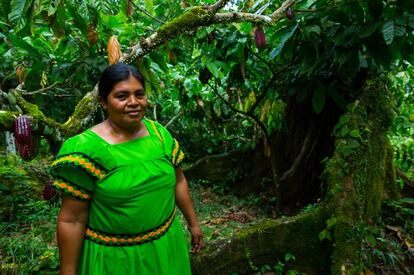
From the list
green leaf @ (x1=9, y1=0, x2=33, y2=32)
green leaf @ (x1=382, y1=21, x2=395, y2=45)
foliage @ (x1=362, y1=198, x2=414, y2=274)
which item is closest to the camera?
green leaf @ (x1=9, y1=0, x2=33, y2=32)

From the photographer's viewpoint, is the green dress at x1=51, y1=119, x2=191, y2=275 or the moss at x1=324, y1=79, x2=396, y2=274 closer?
the green dress at x1=51, y1=119, x2=191, y2=275

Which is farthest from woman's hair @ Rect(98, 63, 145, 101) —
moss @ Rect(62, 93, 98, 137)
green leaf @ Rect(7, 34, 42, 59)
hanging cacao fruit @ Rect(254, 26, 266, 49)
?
hanging cacao fruit @ Rect(254, 26, 266, 49)

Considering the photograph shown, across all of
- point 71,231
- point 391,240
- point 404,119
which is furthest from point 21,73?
point 404,119

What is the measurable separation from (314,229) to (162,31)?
173cm

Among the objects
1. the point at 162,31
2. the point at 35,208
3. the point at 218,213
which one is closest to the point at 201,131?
the point at 218,213

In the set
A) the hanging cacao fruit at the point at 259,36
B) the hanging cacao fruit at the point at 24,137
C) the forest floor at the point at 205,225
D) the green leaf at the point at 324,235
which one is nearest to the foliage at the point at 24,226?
the forest floor at the point at 205,225

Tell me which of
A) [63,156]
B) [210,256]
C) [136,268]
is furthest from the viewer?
[210,256]

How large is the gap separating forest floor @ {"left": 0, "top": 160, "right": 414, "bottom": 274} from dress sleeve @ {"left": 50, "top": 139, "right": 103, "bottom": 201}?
1.32 meters

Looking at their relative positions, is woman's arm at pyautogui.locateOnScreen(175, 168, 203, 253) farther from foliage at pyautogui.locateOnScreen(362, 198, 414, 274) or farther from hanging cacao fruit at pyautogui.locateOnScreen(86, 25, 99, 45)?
foliage at pyautogui.locateOnScreen(362, 198, 414, 274)

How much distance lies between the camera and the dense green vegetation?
2.13m

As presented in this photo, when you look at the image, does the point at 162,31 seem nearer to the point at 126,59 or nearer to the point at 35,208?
the point at 126,59

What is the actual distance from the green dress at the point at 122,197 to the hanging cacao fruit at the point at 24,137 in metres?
0.57

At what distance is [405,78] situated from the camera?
401 cm

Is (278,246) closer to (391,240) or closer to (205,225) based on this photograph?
(391,240)
